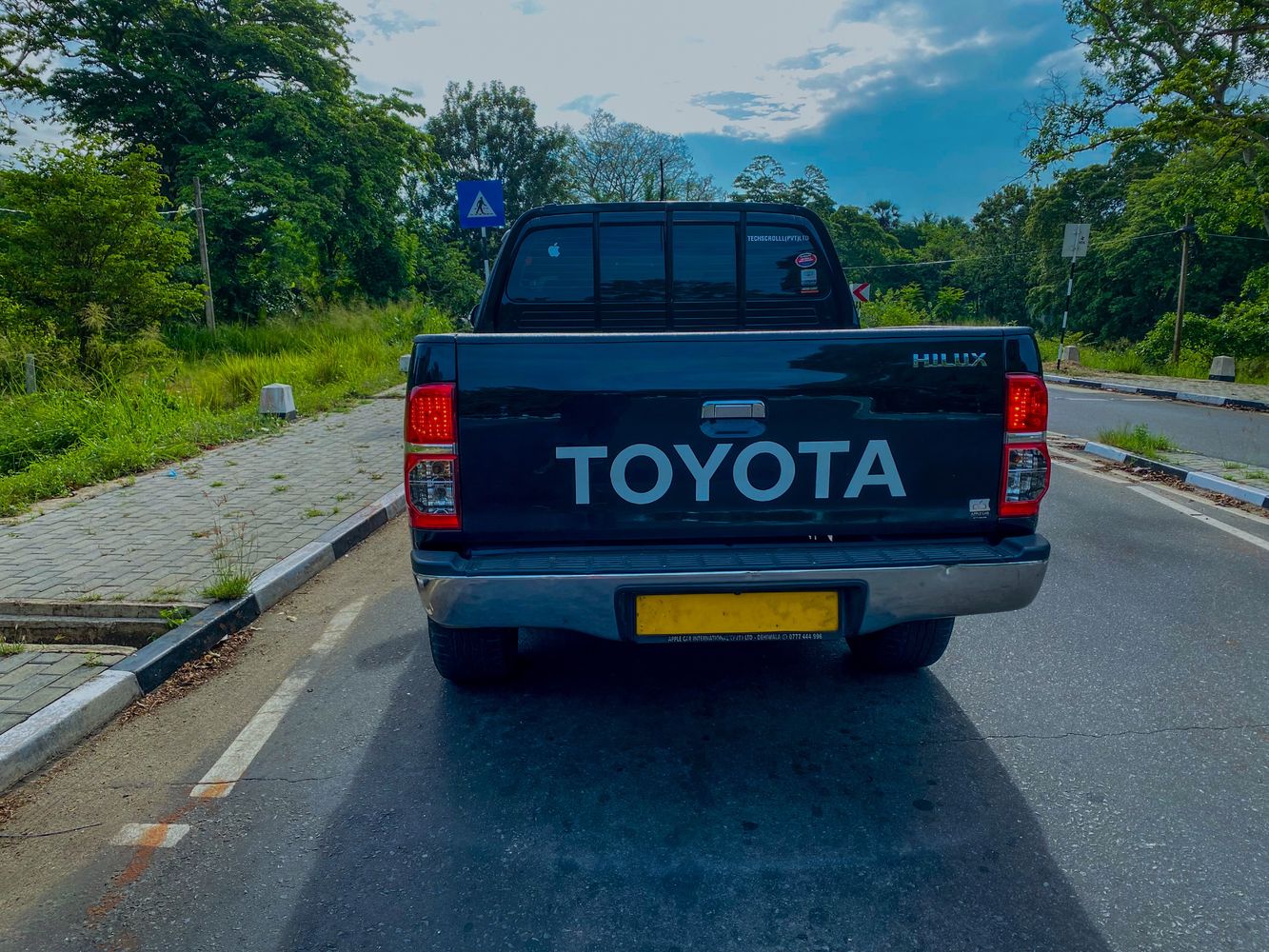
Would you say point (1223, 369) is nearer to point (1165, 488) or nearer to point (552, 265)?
point (1165, 488)

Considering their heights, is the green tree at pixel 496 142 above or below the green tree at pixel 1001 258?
above

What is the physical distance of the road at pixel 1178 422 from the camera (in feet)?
31.0

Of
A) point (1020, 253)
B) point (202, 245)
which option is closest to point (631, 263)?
point (202, 245)

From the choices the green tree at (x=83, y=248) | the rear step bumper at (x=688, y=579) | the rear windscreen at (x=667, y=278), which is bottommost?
the rear step bumper at (x=688, y=579)

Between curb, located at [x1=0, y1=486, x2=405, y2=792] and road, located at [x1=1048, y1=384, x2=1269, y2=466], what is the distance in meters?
9.22

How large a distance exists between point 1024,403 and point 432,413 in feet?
6.42

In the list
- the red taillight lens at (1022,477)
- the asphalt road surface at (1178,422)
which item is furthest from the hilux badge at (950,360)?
the asphalt road surface at (1178,422)

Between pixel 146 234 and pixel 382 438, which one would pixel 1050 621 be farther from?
pixel 146 234

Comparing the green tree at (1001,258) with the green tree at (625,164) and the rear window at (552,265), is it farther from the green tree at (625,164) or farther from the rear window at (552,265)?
the rear window at (552,265)

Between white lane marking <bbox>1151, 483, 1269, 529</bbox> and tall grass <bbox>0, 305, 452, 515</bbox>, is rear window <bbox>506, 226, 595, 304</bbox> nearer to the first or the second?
tall grass <bbox>0, 305, 452, 515</bbox>

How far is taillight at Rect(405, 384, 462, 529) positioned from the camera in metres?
2.56

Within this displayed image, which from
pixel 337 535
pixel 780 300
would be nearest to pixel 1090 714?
pixel 780 300

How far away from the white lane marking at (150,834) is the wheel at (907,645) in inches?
104

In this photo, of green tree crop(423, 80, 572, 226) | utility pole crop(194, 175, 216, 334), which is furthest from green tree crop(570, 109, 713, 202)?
utility pole crop(194, 175, 216, 334)
